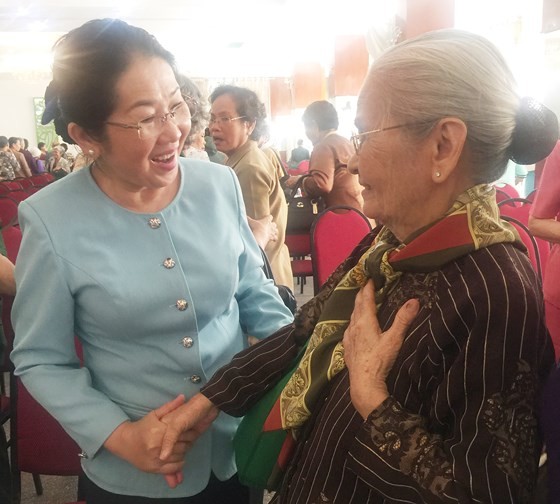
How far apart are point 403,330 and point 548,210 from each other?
1620mm

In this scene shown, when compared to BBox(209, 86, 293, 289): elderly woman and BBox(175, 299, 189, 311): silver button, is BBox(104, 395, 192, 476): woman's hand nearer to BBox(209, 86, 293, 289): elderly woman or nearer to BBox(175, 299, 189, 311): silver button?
BBox(175, 299, 189, 311): silver button

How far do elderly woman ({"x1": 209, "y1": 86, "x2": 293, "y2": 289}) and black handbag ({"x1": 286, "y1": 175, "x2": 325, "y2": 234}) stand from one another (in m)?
0.66

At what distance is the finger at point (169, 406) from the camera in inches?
42.3

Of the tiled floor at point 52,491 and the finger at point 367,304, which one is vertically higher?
the finger at point 367,304

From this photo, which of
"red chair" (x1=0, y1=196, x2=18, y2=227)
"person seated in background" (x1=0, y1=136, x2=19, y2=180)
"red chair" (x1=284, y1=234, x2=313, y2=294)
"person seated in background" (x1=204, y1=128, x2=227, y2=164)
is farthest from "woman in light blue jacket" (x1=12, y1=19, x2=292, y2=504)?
"person seated in background" (x1=0, y1=136, x2=19, y2=180)

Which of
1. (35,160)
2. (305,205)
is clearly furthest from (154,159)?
(35,160)

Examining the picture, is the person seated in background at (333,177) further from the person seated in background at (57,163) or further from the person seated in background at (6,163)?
the person seated in background at (57,163)

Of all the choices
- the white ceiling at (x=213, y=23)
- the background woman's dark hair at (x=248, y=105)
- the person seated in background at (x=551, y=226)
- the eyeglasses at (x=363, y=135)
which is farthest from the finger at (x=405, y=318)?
the white ceiling at (x=213, y=23)

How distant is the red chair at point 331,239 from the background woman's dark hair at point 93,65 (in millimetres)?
1926

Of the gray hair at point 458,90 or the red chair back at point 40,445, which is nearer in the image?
the gray hair at point 458,90

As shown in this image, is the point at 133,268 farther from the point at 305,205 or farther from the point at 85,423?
the point at 305,205

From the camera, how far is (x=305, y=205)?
12.7 ft

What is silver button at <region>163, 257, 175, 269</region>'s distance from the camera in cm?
110

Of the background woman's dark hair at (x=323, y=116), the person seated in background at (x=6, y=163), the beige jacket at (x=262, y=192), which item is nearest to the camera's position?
the beige jacket at (x=262, y=192)
